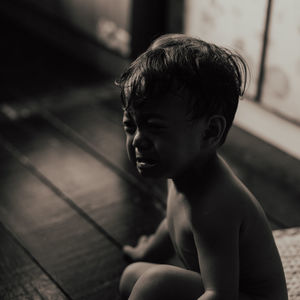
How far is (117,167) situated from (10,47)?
1.32m

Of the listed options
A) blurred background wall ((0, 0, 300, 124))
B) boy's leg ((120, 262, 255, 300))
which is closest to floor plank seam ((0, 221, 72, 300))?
boy's leg ((120, 262, 255, 300))

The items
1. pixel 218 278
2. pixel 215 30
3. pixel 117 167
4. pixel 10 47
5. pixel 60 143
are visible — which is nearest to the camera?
pixel 218 278

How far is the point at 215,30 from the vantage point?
2012 mm

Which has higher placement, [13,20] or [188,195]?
[188,195]

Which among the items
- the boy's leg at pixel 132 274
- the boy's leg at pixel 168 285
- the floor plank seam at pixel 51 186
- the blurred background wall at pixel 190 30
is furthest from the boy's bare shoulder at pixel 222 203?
the blurred background wall at pixel 190 30

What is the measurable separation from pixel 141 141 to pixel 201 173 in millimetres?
118

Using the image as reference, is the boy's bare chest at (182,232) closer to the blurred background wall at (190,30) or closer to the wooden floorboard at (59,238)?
the wooden floorboard at (59,238)

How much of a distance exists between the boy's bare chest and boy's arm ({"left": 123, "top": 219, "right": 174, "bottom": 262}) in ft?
0.53

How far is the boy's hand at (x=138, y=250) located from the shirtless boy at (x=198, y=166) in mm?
280

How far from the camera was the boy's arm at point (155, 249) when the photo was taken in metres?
1.21

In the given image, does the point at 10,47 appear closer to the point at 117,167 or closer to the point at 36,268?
the point at 117,167

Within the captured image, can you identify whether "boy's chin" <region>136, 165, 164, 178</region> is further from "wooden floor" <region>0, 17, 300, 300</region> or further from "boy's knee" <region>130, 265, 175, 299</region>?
"wooden floor" <region>0, 17, 300, 300</region>

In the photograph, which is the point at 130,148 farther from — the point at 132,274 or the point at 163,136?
the point at 132,274

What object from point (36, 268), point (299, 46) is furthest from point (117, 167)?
point (299, 46)
